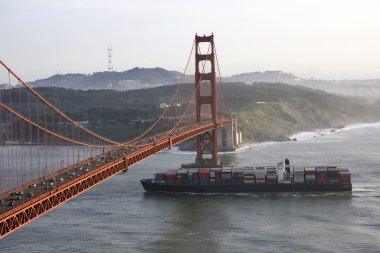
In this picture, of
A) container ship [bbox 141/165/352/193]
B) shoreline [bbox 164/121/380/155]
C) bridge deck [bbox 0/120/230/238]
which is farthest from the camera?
shoreline [bbox 164/121/380/155]

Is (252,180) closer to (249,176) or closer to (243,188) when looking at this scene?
(249,176)

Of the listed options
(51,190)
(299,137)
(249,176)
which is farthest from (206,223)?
(299,137)

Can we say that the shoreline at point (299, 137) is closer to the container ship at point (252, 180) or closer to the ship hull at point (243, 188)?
the container ship at point (252, 180)

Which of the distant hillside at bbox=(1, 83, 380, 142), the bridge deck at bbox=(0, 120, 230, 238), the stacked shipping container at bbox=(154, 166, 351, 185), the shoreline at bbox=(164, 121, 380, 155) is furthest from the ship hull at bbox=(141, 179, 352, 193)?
the distant hillside at bbox=(1, 83, 380, 142)

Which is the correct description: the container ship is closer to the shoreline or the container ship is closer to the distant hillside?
the shoreline

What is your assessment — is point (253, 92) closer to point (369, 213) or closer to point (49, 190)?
point (369, 213)

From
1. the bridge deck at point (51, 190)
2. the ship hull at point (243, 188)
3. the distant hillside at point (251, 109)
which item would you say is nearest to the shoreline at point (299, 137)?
the distant hillside at point (251, 109)
